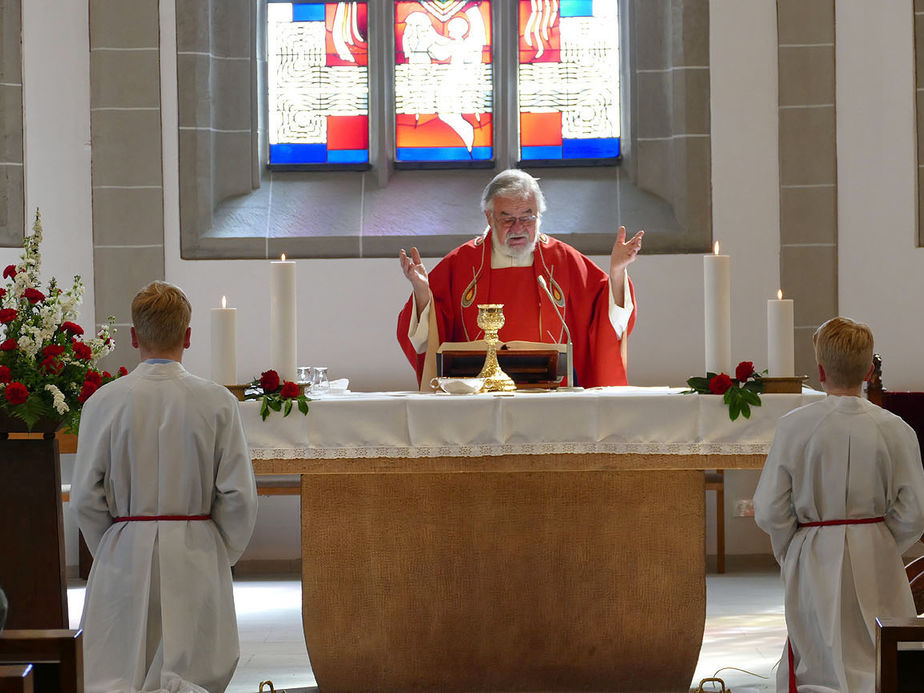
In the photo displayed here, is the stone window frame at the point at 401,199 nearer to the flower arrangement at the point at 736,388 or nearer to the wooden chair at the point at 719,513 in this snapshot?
the wooden chair at the point at 719,513

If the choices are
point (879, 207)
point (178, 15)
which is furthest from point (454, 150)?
point (879, 207)

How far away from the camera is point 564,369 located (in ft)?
15.5

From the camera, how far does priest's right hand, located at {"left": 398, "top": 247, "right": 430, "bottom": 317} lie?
521 cm

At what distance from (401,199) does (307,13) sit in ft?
4.88

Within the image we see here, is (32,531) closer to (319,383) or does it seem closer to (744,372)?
(319,383)

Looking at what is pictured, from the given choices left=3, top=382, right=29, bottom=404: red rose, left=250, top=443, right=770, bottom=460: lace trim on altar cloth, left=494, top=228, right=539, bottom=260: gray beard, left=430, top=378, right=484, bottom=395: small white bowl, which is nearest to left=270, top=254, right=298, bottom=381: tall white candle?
left=250, top=443, right=770, bottom=460: lace trim on altar cloth

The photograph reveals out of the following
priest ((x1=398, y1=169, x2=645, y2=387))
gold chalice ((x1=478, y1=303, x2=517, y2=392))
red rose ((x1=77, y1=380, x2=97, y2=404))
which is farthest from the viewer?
priest ((x1=398, y1=169, x2=645, y2=387))

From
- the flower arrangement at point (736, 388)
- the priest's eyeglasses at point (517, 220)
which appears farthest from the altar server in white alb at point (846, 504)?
the priest's eyeglasses at point (517, 220)

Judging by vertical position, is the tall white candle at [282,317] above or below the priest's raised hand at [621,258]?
below

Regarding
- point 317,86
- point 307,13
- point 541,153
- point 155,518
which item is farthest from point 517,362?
point 307,13

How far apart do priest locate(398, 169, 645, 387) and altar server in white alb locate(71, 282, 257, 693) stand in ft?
6.46

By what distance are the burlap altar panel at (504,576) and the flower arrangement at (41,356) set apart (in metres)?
0.89

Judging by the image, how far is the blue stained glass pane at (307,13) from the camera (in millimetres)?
8391

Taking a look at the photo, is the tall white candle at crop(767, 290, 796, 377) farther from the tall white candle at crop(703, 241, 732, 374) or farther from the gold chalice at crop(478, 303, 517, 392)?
the gold chalice at crop(478, 303, 517, 392)
